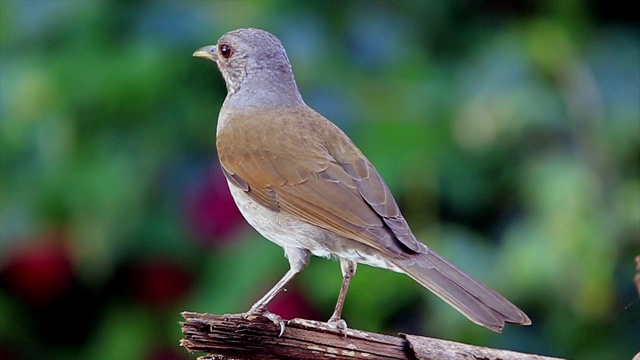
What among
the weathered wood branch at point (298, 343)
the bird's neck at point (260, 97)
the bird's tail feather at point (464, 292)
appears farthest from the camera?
the bird's neck at point (260, 97)

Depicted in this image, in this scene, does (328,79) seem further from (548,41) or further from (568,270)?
(568,270)

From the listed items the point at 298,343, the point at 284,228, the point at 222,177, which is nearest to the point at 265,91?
the point at 222,177

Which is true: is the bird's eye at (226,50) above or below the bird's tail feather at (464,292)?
above

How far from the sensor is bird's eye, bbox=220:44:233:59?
202 inches

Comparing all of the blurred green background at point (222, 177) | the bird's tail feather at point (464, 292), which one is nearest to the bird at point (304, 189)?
the bird's tail feather at point (464, 292)

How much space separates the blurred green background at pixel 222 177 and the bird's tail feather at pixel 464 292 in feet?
2.96

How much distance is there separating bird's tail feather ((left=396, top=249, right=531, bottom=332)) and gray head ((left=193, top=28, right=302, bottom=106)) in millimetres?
1171

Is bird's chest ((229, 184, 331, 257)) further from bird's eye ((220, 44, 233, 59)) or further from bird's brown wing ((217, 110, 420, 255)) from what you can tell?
bird's eye ((220, 44, 233, 59))

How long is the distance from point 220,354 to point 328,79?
2296 millimetres

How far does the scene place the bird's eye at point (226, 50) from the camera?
16.8ft

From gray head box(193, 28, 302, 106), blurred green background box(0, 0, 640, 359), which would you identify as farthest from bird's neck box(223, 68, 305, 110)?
blurred green background box(0, 0, 640, 359)

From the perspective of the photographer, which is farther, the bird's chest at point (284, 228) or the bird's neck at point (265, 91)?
the bird's neck at point (265, 91)

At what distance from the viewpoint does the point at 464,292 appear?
12.9 feet

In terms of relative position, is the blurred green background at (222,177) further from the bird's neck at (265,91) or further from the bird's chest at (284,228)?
the bird's chest at (284,228)
